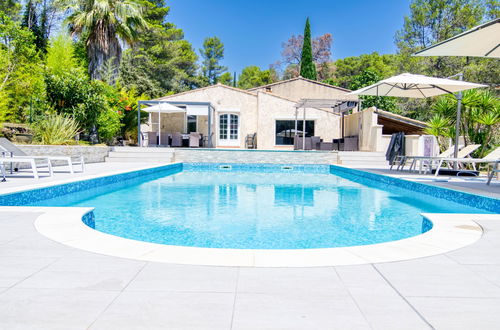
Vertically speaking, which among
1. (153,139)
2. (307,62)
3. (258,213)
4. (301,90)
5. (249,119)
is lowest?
(258,213)

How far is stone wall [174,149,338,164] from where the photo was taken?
1526cm

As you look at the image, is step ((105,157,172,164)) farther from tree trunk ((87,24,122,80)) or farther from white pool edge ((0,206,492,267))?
white pool edge ((0,206,492,267))

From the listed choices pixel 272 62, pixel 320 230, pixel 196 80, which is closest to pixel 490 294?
pixel 320 230

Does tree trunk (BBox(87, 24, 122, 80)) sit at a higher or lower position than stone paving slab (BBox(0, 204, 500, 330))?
higher

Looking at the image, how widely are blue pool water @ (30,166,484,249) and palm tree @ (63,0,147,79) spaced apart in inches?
448

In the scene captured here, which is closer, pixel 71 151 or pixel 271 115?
pixel 71 151

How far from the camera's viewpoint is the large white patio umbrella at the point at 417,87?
Answer: 9.30m

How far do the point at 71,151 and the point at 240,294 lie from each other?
10.9 metres

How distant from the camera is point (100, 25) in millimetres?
17297

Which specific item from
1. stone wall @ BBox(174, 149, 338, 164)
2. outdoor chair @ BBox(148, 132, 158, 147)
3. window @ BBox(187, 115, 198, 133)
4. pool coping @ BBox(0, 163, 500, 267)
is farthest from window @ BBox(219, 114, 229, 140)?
pool coping @ BBox(0, 163, 500, 267)

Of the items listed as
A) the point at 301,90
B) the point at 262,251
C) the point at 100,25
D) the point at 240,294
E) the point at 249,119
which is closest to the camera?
the point at 240,294

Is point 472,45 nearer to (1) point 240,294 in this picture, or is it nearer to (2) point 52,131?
(1) point 240,294

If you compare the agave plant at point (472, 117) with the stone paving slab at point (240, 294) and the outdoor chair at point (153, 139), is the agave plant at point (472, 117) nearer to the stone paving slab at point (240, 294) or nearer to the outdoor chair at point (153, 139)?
the stone paving slab at point (240, 294)

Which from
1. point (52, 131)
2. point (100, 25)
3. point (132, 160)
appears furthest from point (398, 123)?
point (52, 131)
